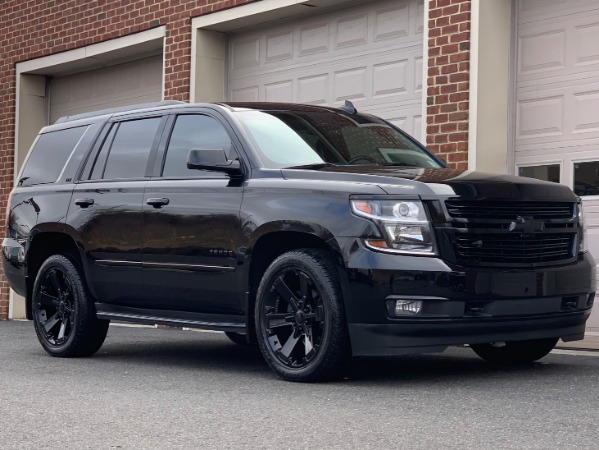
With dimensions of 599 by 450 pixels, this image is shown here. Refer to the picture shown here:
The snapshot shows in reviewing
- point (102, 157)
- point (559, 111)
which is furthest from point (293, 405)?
point (559, 111)

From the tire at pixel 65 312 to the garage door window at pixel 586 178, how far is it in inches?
168

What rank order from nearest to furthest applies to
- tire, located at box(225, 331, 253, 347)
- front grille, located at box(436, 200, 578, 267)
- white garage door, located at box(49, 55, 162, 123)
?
front grille, located at box(436, 200, 578, 267)
tire, located at box(225, 331, 253, 347)
white garage door, located at box(49, 55, 162, 123)

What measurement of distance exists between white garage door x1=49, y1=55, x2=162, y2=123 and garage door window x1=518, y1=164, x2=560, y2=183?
6.00 metres

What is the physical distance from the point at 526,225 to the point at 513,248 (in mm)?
186

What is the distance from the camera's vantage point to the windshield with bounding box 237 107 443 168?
7.88 metres

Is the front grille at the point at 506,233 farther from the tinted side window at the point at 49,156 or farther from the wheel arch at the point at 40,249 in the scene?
the tinted side window at the point at 49,156

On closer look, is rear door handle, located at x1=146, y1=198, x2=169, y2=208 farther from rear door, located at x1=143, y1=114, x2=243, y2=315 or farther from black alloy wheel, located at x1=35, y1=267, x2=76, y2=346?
black alloy wheel, located at x1=35, y1=267, x2=76, y2=346

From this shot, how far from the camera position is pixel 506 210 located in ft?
23.5

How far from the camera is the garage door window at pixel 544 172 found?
10859 millimetres

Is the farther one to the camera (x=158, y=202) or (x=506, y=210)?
(x=158, y=202)

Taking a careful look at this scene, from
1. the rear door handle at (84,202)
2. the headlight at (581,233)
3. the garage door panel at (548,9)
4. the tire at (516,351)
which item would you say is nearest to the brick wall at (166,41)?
the garage door panel at (548,9)

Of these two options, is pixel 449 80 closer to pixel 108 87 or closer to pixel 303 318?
pixel 303 318

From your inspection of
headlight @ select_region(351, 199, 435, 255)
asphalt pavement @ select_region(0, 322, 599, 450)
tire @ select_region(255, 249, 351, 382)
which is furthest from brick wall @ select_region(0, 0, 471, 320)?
headlight @ select_region(351, 199, 435, 255)

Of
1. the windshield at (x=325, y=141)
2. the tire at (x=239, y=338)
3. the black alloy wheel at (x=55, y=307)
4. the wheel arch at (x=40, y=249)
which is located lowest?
the tire at (x=239, y=338)
